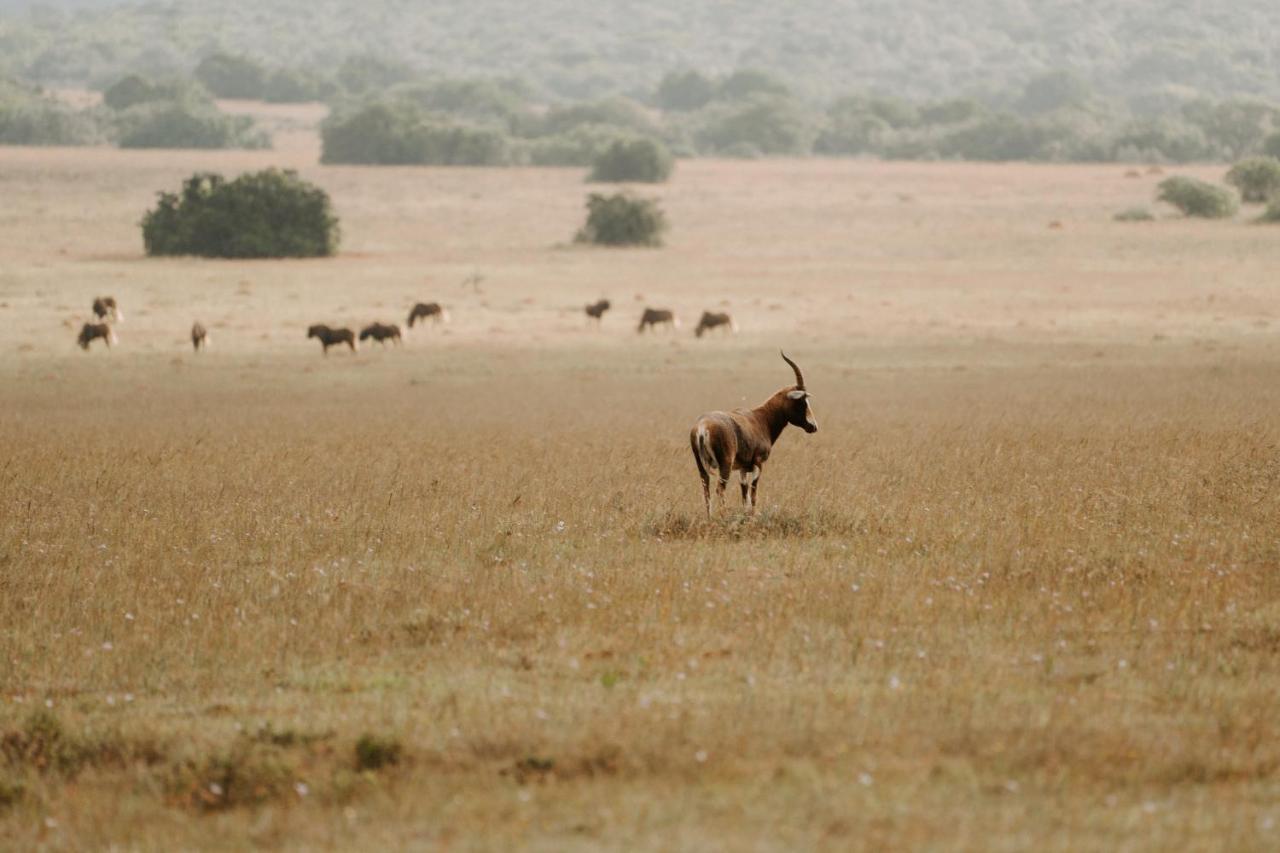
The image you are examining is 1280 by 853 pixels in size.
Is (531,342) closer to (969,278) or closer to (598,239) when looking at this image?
(969,278)

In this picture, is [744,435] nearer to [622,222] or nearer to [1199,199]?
[622,222]

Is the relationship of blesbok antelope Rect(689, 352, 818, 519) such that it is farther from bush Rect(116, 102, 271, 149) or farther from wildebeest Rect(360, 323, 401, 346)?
bush Rect(116, 102, 271, 149)

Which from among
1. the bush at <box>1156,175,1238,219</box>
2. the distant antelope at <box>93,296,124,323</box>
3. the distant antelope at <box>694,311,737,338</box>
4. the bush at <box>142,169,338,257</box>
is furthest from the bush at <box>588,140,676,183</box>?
the distant antelope at <box>93,296,124,323</box>

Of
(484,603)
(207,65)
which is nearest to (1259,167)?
(484,603)

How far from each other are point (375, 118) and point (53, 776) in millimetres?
86382

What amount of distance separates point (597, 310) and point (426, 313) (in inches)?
165

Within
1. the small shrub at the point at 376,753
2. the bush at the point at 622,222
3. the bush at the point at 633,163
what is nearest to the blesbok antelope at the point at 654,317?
the bush at the point at 622,222

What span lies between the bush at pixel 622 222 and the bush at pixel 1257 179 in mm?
27805

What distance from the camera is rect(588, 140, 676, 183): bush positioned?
80688 millimetres

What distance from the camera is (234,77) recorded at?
168 metres

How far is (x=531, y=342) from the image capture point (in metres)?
39.2

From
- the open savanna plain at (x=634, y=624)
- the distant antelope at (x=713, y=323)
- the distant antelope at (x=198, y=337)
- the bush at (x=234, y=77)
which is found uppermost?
the bush at (x=234, y=77)

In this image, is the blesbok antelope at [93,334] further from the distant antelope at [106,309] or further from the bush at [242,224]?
the bush at [242,224]

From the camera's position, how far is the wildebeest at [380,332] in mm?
37406
